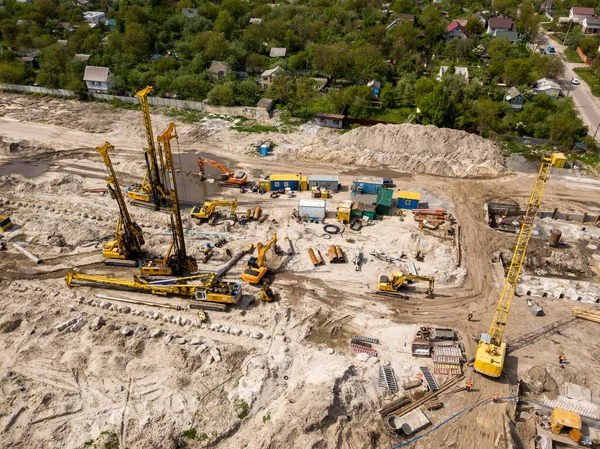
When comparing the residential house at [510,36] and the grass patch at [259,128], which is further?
the residential house at [510,36]

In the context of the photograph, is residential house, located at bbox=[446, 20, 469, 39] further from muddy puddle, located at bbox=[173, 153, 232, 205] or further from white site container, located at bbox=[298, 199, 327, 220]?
white site container, located at bbox=[298, 199, 327, 220]

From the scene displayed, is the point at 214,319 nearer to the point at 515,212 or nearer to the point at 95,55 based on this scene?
the point at 515,212

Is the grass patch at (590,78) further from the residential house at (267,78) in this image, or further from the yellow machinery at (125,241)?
the yellow machinery at (125,241)

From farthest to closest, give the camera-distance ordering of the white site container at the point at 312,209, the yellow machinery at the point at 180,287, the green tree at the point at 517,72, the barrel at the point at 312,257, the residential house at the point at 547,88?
the green tree at the point at 517,72 → the residential house at the point at 547,88 → the white site container at the point at 312,209 → the barrel at the point at 312,257 → the yellow machinery at the point at 180,287

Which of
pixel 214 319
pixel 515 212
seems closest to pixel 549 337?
pixel 515 212

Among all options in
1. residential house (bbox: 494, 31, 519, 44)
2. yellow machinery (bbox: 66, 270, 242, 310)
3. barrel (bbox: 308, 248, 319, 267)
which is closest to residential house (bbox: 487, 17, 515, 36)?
residential house (bbox: 494, 31, 519, 44)

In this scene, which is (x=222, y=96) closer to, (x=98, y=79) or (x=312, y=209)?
(x=98, y=79)

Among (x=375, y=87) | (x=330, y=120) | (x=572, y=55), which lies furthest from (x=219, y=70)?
(x=572, y=55)

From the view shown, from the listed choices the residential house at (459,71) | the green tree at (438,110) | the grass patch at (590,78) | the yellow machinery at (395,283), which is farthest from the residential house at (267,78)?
the grass patch at (590,78)
